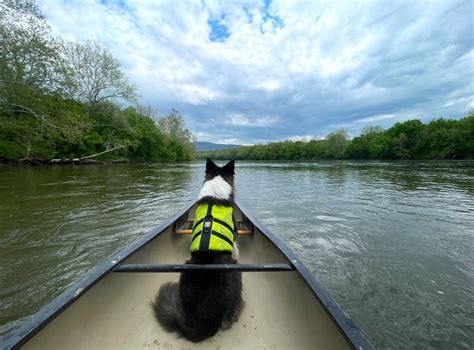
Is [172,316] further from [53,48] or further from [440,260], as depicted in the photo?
[53,48]

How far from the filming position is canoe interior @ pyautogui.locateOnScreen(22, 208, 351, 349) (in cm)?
166

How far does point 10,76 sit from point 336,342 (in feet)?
68.6

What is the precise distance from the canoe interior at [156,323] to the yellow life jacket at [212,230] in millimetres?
796

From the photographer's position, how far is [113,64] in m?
28.6

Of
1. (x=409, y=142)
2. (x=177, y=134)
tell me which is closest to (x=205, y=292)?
(x=177, y=134)

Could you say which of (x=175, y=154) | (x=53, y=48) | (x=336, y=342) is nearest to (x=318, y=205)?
(x=336, y=342)

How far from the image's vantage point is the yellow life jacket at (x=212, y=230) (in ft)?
6.72

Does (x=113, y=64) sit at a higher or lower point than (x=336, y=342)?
higher

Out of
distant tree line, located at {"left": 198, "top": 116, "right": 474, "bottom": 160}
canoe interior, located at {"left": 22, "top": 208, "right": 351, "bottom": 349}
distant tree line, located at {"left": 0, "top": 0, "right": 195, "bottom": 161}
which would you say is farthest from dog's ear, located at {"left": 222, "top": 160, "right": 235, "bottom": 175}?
distant tree line, located at {"left": 198, "top": 116, "right": 474, "bottom": 160}

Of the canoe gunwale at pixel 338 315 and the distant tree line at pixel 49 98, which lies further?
the distant tree line at pixel 49 98

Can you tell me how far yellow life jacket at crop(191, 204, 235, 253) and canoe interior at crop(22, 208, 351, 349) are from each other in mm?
796

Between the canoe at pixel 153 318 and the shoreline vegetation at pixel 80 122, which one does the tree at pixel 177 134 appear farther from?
the canoe at pixel 153 318

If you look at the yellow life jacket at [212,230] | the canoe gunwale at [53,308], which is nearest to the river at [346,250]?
the canoe gunwale at [53,308]

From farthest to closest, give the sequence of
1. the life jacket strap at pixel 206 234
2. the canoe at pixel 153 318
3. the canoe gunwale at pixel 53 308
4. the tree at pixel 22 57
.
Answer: the tree at pixel 22 57 < the life jacket strap at pixel 206 234 < the canoe at pixel 153 318 < the canoe gunwale at pixel 53 308
